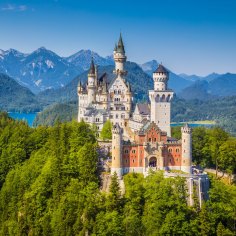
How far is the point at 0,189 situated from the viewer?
77.6 metres

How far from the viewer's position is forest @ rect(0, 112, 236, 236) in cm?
5903

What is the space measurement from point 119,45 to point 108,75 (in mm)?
7032

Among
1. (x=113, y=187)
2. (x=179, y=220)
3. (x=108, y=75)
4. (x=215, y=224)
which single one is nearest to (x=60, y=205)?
(x=113, y=187)

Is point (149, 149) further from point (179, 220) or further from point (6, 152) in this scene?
point (6, 152)

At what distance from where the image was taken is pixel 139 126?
271 ft

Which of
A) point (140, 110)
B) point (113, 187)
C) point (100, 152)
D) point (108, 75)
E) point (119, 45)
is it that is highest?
point (119, 45)

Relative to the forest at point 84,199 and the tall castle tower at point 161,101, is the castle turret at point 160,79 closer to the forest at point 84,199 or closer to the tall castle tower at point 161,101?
the tall castle tower at point 161,101

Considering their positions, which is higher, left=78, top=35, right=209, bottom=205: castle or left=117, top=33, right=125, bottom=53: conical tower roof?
left=117, top=33, right=125, bottom=53: conical tower roof

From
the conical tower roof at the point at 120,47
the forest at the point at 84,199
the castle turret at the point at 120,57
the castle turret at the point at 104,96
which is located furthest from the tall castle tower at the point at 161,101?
the conical tower roof at the point at 120,47

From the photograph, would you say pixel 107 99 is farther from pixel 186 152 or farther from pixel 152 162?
pixel 186 152

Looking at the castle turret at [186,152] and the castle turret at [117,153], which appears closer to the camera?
the castle turret at [117,153]

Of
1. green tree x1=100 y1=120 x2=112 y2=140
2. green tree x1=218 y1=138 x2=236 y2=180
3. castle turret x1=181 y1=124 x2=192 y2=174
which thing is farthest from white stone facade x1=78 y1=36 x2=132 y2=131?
castle turret x1=181 y1=124 x2=192 y2=174

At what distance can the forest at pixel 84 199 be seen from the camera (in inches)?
2324

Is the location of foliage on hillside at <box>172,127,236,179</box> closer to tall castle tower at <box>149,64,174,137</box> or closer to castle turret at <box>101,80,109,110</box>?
tall castle tower at <box>149,64,174,137</box>
